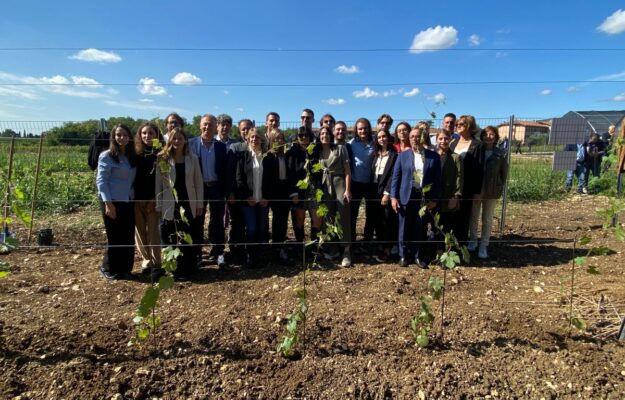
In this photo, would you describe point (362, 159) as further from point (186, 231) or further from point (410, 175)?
point (186, 231)

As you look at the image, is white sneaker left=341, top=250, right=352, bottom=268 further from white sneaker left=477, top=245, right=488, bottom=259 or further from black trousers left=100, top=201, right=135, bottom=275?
black trousers left=100, top=201, right=135, bottom=275

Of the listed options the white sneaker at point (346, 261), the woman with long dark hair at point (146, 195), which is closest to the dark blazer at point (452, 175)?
the white sneaker at point (346, 261)

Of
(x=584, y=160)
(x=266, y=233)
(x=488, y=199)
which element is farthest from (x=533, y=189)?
(x=266, y=233)

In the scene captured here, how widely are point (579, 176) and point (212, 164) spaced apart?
33.9ft

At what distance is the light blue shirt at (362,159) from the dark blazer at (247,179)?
42.9 inches

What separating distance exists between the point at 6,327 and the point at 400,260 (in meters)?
3.88

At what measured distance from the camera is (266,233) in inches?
186

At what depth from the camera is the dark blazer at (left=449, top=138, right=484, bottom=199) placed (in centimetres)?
474

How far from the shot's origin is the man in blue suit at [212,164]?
174 inches

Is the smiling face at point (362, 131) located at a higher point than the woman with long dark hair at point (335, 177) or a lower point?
higher

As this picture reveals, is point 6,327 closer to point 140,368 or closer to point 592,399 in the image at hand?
point 140,368

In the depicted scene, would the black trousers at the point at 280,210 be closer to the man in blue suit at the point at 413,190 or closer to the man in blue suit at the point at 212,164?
the man in blue suit at the point at 212,164

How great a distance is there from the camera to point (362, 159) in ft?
15.8

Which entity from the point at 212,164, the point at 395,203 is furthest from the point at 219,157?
the point at 395,203
